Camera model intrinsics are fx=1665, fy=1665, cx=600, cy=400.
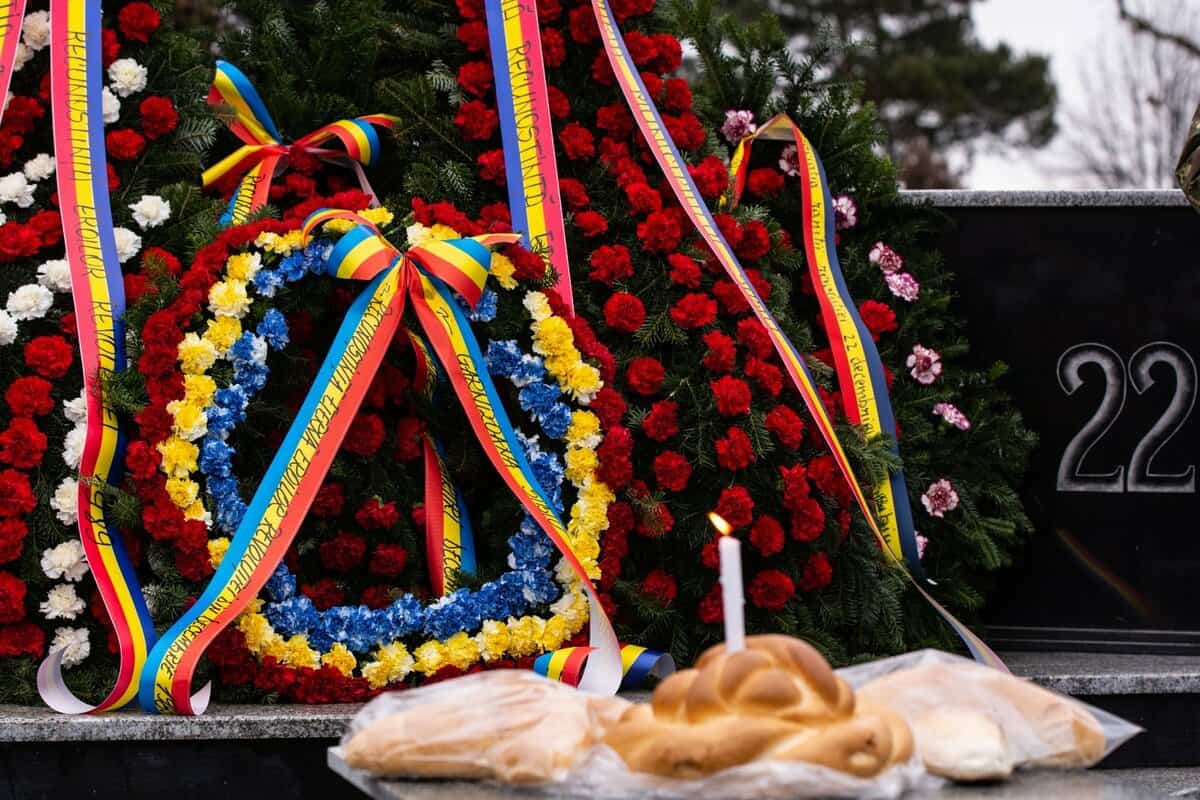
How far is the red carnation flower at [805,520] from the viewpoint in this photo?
420 cm

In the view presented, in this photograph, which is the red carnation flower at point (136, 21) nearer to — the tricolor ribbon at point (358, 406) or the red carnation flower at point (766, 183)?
the tricolor ribbon at point (358, 406)

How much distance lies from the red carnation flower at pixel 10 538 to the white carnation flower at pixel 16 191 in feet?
2.93

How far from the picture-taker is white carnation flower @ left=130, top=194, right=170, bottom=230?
14.6 ft

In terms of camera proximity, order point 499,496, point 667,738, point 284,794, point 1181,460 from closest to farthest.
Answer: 1. point 667,738
2. point 284,794
3. point 499,496
4. point 1181,460

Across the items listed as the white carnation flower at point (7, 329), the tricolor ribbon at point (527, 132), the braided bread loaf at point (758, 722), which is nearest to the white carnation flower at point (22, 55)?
the white carnation flower at point (7, 329)

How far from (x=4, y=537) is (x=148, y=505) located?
0.35 metres

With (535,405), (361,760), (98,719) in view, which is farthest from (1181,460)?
(361,760)

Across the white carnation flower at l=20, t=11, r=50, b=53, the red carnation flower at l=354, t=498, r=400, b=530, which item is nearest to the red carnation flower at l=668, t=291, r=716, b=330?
the red carnation flower at l=354, t=498, r=400, b=530

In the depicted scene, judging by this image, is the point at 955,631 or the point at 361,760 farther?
the point at 955,631

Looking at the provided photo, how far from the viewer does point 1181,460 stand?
504 centimetres

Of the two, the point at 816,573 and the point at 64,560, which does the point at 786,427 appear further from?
the point at 64,560

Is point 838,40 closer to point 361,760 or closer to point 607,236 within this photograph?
point 607,236

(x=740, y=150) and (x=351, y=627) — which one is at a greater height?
(x=740, y=150)

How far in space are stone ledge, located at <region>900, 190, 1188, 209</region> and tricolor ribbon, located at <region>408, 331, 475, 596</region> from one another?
182cm
